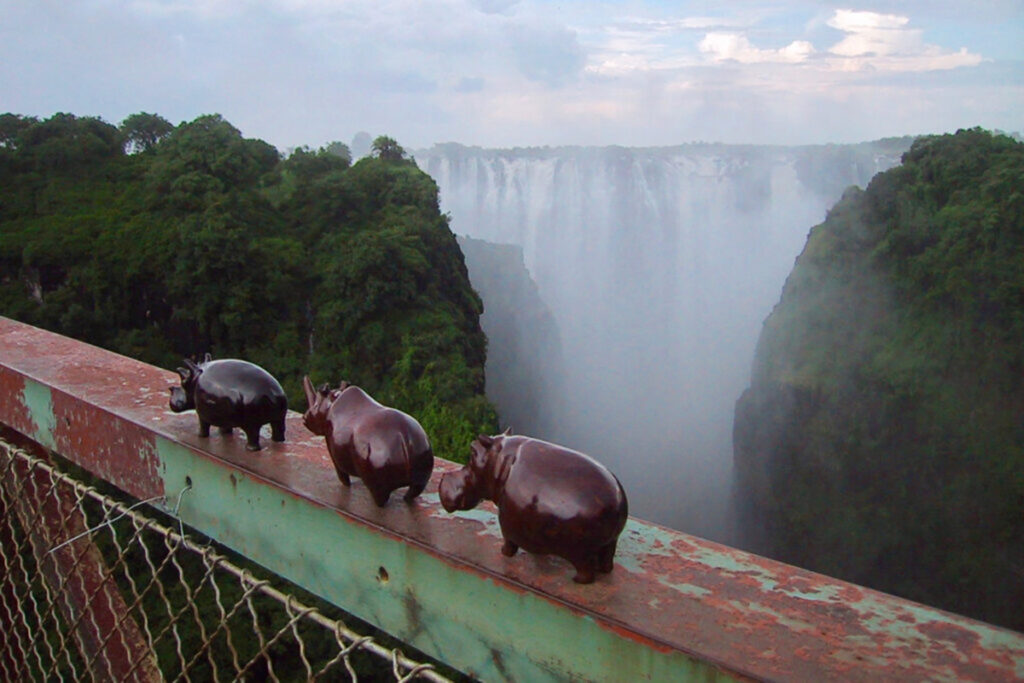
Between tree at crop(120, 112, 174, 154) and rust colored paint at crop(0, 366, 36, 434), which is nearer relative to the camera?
rust colored paint at crop(0, 366, 36, 434)

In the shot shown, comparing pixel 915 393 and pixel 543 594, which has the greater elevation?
pixel 543 594

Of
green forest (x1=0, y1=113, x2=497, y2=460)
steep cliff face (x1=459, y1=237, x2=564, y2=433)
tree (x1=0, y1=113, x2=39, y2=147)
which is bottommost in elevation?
steep cliff face (x1=459, y1=237, x2=564, y2=433)

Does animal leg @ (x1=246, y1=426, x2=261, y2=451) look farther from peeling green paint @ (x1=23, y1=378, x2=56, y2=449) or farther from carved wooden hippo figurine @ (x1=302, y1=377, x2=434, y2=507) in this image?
peeling green paint @ (x1=23, y1=378, x2=56, y2=449)

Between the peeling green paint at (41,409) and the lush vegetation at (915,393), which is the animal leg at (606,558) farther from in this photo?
the lush vegetation at (915,393)

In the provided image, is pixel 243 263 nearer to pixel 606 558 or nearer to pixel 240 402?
pixel 240 402

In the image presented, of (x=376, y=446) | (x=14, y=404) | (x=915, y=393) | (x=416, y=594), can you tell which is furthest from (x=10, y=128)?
(x=416, y=594)

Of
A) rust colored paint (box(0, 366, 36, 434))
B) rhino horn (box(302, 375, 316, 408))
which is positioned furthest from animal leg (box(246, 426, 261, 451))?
rust colored paint (box(0, 366, 36, 434))

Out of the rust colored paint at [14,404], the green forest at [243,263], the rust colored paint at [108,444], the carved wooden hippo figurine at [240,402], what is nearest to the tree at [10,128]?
the green forest at [243,263]
